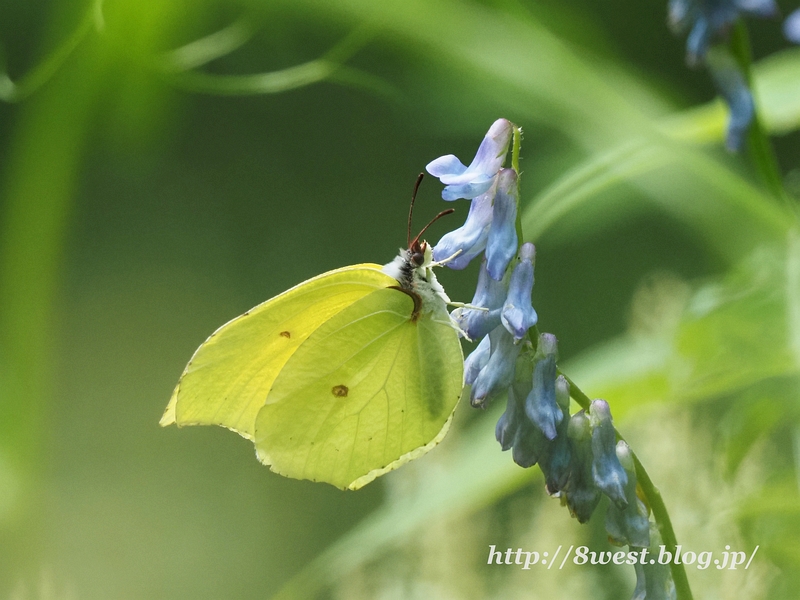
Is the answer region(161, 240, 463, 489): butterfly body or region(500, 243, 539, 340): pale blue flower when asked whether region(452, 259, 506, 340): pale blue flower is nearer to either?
region(500, 243, 539, 340): pale blue flower

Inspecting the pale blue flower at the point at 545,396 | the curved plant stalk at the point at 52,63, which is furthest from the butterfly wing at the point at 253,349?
the curved plant stalk at the point at 52,63

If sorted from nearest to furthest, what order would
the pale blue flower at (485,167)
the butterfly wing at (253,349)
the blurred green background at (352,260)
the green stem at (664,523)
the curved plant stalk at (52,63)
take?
the green stem at (664,523), the pale blue flower at (485,167), the butterfly wing at (253,349), the blurred green background at (352,260), the curved plant stalk at (52,63)

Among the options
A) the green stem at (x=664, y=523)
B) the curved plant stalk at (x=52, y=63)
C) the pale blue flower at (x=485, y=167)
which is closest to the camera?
the green stem at (x=664, y=523)

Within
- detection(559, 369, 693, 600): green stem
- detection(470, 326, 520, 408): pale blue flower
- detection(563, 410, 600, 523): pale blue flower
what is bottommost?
detection(559, 369, 693, 600): green stem

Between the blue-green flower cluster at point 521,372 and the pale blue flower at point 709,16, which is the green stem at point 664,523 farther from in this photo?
the pale blue flower at point 709,16

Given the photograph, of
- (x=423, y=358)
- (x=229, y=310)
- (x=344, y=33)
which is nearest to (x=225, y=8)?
(x=344, y=33)

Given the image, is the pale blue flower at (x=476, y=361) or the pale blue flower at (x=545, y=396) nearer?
the pale blue flower at (x=545, y=396)

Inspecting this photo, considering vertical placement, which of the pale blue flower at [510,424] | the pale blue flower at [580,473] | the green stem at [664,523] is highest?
the pale blue flower at [510,424]

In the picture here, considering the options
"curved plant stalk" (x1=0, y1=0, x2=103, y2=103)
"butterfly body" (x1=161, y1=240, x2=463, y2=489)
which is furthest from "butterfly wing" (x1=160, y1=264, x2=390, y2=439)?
"curved plant stalk" (x1=0, y1=0, x2=103, y2=103)
